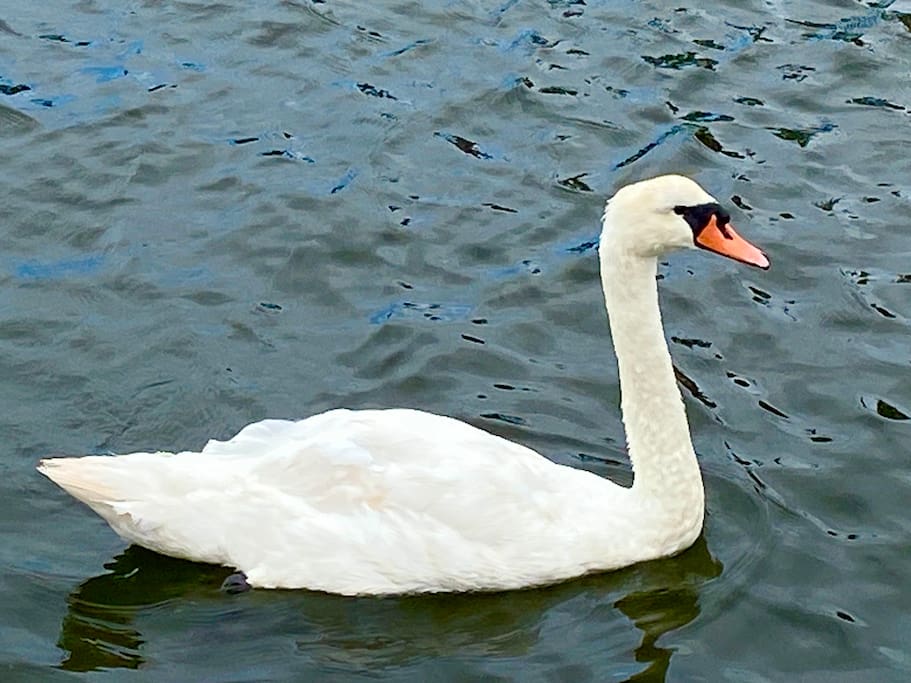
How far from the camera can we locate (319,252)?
32.8 ft

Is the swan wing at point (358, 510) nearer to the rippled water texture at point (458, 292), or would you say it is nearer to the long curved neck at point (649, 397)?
the rippled water texture at point (458, 292)

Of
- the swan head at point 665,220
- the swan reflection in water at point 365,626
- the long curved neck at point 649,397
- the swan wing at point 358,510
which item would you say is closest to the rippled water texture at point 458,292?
the swan reflection in water at point 365,626

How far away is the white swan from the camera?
6.98 metres

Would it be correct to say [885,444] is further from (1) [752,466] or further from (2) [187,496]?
(2) [187,496]

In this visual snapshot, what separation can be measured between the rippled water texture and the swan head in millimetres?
1386

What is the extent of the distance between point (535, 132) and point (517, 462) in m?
4.79

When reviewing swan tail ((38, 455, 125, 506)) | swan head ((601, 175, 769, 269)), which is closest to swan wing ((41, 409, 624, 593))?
swan tail ((38, 455, 125, 506))

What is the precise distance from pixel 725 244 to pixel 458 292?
2.76 m

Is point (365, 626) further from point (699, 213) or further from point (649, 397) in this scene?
point (699, 213)

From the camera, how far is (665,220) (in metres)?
7.02

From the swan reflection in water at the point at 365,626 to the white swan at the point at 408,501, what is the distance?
93 mm

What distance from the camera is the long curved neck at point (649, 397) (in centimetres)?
722

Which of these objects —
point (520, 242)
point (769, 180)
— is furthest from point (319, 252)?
point (769, 180)

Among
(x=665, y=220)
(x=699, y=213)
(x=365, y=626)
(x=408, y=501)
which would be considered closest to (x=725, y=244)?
(x=699, y=213)
